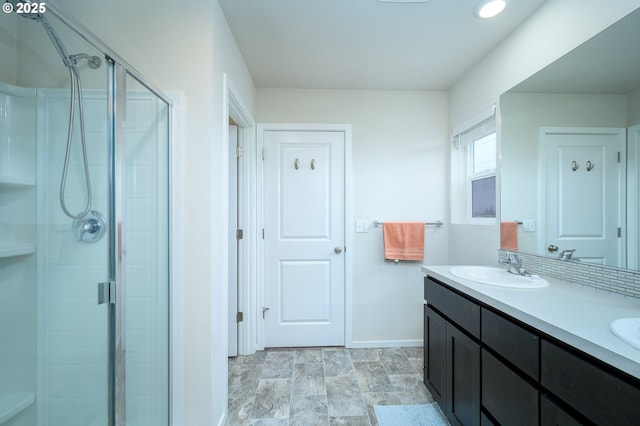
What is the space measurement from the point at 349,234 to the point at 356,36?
1.46 m

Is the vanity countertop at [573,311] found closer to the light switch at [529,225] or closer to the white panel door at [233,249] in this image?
the light switch at [529,225]

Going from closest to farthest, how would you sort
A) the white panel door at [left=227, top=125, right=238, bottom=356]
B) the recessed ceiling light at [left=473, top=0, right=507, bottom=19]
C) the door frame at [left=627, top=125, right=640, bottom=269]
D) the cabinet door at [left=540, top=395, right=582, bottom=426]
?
the cabinet door at [left=540, top=395, right=582, bottom=426] < the door frame at [left=627, top=125, right=640, bottom=269] < the recessed ceiling light at [left=473, top=0, right=507, bottom=19] < the white panel door at [left=227, top=125, right=238, bottom=356]

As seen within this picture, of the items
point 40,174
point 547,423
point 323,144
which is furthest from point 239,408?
point 323,144

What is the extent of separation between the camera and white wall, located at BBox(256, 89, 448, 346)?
2238mm

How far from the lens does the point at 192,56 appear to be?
126 cm

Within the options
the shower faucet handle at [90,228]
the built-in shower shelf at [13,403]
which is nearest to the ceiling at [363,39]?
the shower faucet handle at [90,228]

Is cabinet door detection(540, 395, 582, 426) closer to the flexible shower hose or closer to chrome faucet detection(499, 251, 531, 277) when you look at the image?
chrome faucet detection(499, 251, 531, 277)

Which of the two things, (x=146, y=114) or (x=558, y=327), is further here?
(x=146, y=114)

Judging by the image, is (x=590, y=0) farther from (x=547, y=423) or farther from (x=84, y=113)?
(x=84, y=113)

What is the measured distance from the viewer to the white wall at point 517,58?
1101 millimetres

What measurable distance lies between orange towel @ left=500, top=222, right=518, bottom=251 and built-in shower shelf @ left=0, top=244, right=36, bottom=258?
100 inches

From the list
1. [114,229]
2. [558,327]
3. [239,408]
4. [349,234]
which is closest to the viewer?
[558,327]

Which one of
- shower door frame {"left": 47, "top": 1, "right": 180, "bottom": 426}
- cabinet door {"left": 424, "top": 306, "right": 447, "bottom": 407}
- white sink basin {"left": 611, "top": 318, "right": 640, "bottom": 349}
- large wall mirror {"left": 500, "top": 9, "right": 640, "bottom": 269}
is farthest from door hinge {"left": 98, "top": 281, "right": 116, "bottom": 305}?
large wall mirror {"left": 500, "top": 9, "right": 640, "bottom": 269}

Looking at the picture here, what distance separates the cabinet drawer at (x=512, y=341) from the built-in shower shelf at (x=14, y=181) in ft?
6.84
